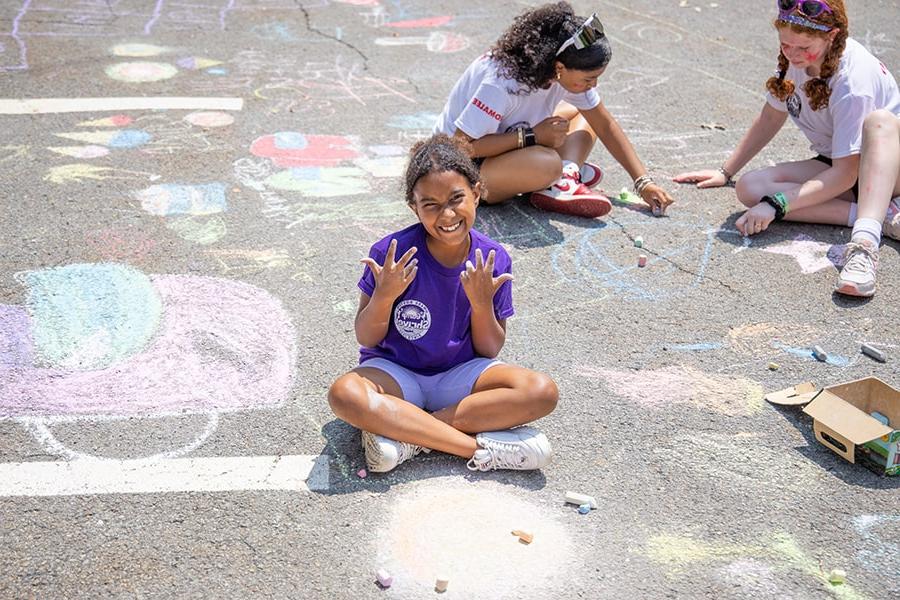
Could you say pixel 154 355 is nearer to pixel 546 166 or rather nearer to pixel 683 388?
pixel 683 388

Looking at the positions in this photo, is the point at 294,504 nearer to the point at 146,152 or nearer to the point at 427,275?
the point at 427,275

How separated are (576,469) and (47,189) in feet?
10.3

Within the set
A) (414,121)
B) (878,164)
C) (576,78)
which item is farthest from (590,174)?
(878,164)

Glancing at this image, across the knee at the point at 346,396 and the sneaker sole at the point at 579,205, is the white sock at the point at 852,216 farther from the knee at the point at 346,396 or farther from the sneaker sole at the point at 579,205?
the knee at the point at 346,396

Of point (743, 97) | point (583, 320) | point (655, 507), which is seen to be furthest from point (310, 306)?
point (743, 97)

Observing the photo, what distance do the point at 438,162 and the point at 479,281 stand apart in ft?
1.34

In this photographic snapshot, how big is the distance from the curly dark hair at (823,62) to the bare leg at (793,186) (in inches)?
13.9

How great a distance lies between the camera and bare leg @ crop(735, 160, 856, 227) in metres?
4.75

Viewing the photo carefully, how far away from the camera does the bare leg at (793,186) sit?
475 centimetres

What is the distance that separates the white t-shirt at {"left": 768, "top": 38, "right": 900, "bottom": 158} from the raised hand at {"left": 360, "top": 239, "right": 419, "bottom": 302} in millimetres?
2560

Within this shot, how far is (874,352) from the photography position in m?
3.77

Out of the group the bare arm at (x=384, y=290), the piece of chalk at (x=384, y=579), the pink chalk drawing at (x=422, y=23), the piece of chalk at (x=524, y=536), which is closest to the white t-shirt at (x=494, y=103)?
the bare arm at (x=384, y=290)

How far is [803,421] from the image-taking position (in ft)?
11.1

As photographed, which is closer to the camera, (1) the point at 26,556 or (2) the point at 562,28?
(1) the point at 26,556
